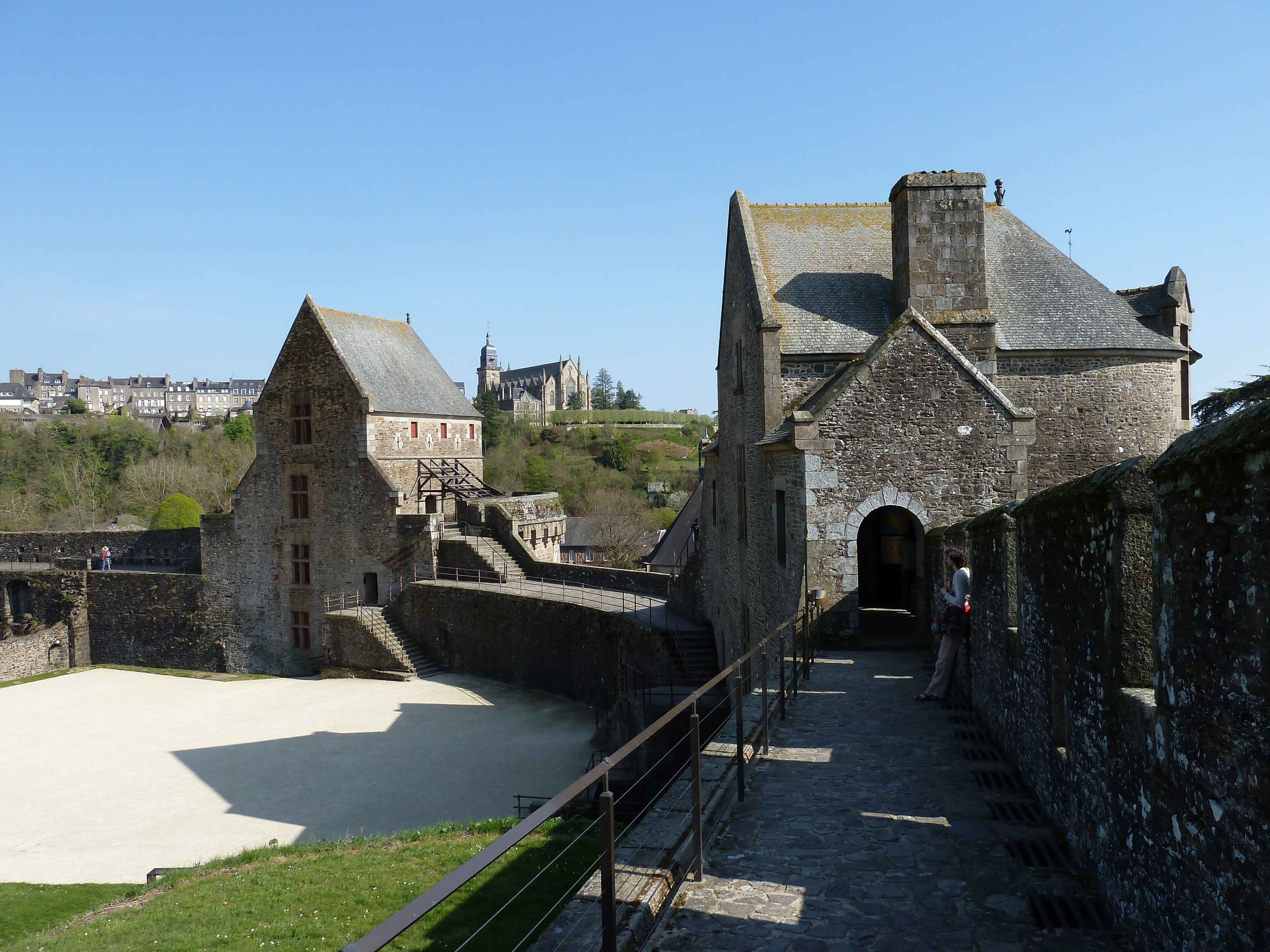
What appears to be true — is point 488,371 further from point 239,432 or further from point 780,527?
point 780,527

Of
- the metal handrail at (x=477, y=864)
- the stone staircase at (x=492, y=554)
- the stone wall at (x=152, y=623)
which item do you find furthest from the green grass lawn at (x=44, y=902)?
the stone wall at (x=152, y=623)

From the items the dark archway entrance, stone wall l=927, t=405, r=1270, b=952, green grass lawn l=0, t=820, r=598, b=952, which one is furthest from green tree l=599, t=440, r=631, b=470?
stone wall l=927, t=405, r=1270, b=952

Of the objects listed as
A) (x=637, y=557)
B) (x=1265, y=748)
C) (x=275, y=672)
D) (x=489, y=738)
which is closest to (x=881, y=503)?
(x=1265, y=748)

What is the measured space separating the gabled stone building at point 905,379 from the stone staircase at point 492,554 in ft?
39.2

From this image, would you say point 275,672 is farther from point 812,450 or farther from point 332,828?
point 812,450

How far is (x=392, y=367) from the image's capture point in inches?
1325

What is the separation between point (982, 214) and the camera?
14.8m

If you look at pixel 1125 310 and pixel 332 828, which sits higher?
pixel 1125 310

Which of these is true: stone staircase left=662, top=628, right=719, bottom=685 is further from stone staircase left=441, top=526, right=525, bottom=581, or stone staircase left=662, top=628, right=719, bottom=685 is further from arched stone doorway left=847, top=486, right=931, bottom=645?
stone staircase left=441, top=526, right=525, bottom=581

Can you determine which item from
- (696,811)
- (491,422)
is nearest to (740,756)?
(696,811)

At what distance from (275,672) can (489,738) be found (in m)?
15.2

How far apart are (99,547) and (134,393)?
160244 millimetres

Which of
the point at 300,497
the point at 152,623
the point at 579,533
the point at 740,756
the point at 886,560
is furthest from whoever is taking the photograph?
the point at 579,533

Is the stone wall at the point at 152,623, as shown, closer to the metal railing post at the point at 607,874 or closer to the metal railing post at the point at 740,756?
the metal railing post at the point at 740,756
